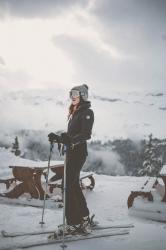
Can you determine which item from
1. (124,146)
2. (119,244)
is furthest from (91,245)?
(124,146)

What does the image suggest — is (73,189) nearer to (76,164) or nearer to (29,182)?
(76,164)

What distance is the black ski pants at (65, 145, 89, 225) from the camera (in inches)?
186

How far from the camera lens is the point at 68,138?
4543 mm

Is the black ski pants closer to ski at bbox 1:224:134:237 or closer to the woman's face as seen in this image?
ski at bbox 1:224:134:237

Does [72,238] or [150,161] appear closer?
[72,238]

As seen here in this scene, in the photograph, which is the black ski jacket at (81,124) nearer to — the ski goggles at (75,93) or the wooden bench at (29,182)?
the ski goggles at (75,93)

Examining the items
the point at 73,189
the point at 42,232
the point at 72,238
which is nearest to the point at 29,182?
the point at 42,232

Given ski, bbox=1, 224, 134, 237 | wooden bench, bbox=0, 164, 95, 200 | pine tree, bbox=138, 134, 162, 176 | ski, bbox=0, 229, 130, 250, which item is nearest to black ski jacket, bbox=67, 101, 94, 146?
ski, bbox=0, 229, 130, 250

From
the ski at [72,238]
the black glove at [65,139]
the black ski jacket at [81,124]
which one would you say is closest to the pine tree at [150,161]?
the ski at [72,238]

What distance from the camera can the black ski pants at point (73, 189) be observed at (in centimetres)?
472

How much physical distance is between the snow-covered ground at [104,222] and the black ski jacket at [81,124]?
150cm

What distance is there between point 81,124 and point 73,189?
3.23ft

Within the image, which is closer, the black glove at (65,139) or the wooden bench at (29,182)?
the black glove at (65,139)

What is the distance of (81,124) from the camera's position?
4.80m
